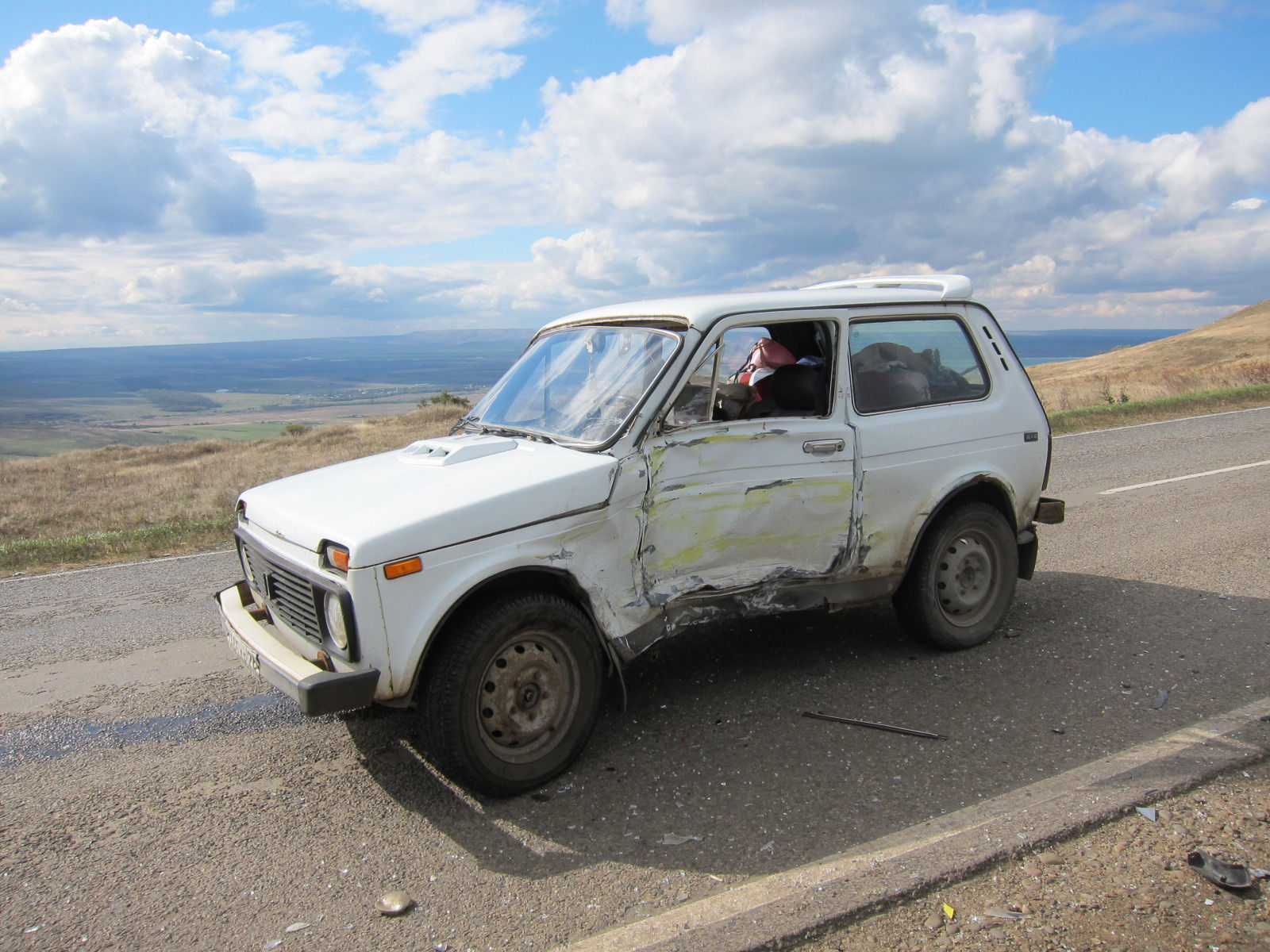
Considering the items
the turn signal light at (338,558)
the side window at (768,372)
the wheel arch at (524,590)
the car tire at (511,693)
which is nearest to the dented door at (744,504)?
the side window at (768,372)

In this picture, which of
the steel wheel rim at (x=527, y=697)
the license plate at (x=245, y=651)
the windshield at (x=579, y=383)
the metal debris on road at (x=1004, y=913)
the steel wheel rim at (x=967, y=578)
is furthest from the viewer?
the steel wheel rim at (x=967, y=578)

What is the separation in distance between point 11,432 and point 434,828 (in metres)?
123

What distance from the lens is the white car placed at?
3.46 m

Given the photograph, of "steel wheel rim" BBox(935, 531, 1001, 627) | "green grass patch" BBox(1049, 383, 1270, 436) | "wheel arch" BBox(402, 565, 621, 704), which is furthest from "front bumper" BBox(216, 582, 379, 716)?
"green grass patch" BBox(1049, 383, 1270, 436)

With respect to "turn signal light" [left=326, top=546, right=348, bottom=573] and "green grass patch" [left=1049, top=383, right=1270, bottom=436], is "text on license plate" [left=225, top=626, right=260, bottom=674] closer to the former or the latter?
"turn signal light" [left=326, top=546, right=348, bottom=573]

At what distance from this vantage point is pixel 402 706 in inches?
137

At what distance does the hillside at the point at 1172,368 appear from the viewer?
20.7 m

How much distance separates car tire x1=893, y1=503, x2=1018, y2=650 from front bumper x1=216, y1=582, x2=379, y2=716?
3049mm

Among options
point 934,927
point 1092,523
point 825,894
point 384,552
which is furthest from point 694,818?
point 1092,523

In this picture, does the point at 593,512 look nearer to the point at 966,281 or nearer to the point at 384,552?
the point at 384,552

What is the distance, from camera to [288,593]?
376 centimetres

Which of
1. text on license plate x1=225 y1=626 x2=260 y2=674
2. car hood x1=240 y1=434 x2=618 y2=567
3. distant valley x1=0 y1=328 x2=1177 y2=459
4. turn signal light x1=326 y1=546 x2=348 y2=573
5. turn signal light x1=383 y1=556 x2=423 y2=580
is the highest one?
car hood x1=240 y1=434 x2=618 y2=567

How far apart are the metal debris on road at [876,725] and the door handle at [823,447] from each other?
129 centimetres

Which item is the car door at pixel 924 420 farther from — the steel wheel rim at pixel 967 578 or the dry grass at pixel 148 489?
the dry grass at pixel 148 489
